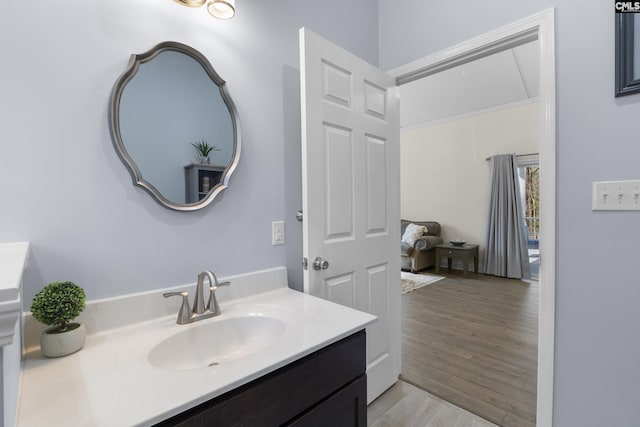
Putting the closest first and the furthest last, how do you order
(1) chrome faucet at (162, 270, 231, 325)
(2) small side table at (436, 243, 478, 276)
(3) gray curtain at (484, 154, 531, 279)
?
(1) chrome faucet at (162, 270, 231, 325) → (3) gray curtain at (484, 154, 531, 279) → (2) small side table at (436, 243, 478, 276)

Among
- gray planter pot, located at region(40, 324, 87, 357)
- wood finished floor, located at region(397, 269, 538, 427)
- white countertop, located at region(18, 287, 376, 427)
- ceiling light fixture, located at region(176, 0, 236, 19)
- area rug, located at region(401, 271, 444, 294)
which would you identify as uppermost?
ceiling light fixture, located at region(176, 0, 236, 19)

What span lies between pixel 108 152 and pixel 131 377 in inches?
28.9

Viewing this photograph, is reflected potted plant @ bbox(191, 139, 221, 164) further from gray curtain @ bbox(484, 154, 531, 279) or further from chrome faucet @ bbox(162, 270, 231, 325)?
Result: gray curtain @ bbox(484, 154, 531, 279)

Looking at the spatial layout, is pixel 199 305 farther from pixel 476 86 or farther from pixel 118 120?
pixel 476 86

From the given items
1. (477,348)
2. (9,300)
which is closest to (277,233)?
(9,300)

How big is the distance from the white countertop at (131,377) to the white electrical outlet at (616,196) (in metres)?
1.13

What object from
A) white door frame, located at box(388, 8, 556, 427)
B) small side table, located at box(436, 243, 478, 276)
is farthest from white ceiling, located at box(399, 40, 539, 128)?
small side table, located at box(436, 243, 478, 276)

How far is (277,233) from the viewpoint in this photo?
1522 mm

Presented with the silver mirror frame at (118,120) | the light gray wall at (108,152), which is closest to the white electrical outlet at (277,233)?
the light gray wall at (108,152)

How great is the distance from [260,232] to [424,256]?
4.24m

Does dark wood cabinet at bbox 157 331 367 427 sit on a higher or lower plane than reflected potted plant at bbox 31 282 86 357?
lower

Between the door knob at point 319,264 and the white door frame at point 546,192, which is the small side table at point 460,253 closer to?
the white door frame at point 546,192

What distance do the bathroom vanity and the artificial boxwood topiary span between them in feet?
0.37

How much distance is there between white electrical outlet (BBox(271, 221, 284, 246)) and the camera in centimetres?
151
